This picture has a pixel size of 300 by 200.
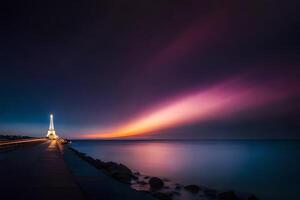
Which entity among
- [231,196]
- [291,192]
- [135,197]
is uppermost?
[135,197]

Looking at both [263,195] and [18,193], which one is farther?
[263,195]

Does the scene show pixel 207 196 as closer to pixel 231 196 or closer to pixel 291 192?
pixel 231 196

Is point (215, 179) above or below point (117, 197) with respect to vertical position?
below

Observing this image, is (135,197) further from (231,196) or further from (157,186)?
(157,186)

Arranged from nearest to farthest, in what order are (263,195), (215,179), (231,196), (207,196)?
1. (231,196)
2. (207,196)
3. (263,195)
4. (215,179)

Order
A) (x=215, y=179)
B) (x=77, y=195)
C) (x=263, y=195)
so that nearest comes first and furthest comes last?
(x=77, y=195)
(x=263, y=195)
(x=215, y=179)

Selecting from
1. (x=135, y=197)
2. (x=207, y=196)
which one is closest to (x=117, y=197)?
(x=135, y=197)

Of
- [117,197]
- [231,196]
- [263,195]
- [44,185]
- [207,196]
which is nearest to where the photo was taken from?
[117,197]

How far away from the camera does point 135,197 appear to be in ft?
30.8

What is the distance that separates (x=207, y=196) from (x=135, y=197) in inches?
623

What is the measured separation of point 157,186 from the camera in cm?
2484

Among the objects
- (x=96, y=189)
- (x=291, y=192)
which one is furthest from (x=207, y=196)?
(x=96, y=189)

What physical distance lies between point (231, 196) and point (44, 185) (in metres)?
15.1

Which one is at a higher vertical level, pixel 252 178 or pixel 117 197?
pixel 117 197
